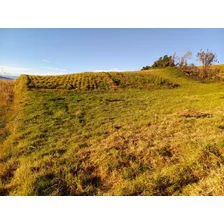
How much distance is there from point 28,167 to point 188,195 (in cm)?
389

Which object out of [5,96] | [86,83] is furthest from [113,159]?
[86,83]

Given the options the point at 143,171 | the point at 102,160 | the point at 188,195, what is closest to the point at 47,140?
the point at 102,160

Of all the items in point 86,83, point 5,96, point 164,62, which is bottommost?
point 5,96

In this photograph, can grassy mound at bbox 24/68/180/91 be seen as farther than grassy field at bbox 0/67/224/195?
Yes

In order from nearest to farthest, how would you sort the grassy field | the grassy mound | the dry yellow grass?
the grassy field, the dry yellow grass, the grassy mound

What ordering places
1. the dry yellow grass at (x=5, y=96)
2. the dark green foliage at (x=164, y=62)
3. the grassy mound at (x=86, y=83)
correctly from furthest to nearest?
the dark green foliage at (x=164, y=62), the grassy mound at (x=86, y=83), the dry yellow grass at (x=5, y=96)

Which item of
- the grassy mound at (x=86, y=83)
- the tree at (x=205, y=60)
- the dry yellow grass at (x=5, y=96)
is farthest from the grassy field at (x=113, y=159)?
the tree at (x=205, y=60)

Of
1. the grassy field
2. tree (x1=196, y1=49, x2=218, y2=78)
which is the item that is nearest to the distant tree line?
tree (x1=196, y1=49, x2=218, y2=78)

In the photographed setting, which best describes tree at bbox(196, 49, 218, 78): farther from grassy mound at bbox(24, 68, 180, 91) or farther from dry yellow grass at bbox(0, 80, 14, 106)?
dry yellow grass at bbox(0, 80, 14, 106)

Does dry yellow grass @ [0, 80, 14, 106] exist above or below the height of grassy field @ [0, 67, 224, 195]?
above

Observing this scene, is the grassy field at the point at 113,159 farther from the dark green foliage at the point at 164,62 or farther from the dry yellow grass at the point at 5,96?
the dark green foliage at the point at 164,62

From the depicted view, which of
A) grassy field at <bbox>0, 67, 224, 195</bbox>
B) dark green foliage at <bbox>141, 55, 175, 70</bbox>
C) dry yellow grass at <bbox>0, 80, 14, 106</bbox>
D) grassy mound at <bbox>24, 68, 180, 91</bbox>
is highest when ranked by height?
dark green foliage at <bbox>141, 55, 175, 70</bbox>

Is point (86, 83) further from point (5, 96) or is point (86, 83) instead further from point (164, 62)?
point (164, 62)

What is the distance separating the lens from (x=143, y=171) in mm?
4023
